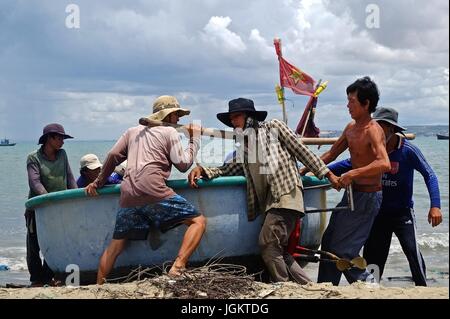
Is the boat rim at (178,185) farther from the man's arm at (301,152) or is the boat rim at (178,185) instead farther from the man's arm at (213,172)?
the man's arm at (301,152)

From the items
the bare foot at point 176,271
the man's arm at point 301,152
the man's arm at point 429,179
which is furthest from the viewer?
the man's arm at point 429,179

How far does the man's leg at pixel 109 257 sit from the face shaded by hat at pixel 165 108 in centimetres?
101

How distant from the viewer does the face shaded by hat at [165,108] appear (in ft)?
19.5

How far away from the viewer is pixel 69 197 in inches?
241

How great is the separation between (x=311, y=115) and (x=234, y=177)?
1683mm

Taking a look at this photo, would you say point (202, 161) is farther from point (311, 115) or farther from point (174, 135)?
point (311, 115)

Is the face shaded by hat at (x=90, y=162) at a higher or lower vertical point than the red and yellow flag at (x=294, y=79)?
lower

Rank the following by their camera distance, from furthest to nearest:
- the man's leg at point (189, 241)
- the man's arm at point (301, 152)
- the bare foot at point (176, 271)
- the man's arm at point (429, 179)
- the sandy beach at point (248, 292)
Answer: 1. the man's arm at point (429, 179)
2. the man's arm at point (301, 152)
3. the man's leg at point (189, 241)
4. the bare foot at point (176, 271)
5. the sandy beach at point (248, 292)

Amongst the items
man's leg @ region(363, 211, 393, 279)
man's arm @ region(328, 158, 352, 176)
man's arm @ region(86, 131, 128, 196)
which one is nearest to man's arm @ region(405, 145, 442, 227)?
man's leg @ region(363, 211, 393, 279)

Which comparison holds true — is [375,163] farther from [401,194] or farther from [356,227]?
[401,194]

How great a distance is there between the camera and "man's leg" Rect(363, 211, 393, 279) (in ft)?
21.5

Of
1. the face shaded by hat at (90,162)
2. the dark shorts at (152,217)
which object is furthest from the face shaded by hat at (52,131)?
the dark shorts at (152,217)

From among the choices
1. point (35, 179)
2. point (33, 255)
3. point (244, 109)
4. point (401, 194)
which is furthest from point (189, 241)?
point (33, 255)
